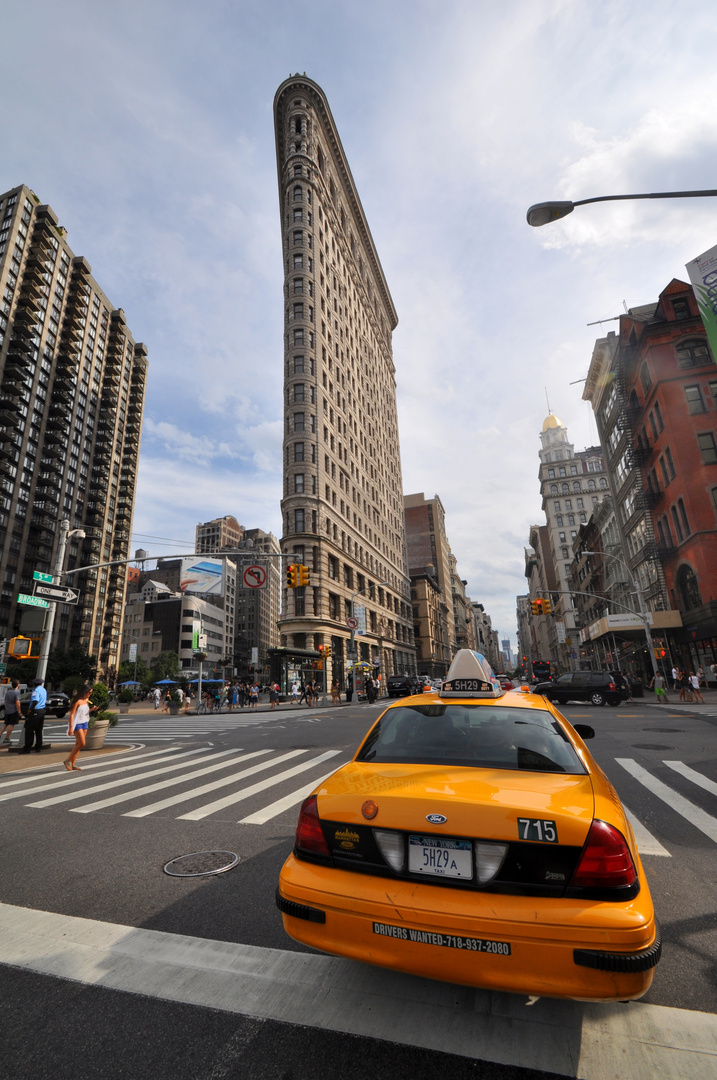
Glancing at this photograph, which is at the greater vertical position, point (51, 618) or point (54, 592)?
point (54, 592)

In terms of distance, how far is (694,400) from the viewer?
1358 inches

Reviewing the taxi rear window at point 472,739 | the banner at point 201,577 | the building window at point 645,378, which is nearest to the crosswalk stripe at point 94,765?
the taxi rear window at point 472,739

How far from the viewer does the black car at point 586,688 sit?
2673 cm

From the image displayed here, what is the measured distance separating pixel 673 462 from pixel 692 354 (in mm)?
7726

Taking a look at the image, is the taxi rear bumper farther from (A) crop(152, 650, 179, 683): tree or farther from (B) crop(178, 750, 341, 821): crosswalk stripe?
(A) crop(152, 650, 179, 683): tree

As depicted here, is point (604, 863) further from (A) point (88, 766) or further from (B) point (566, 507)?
(B) point (566, 507)

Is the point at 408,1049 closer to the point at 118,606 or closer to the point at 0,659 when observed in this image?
the point at 0,659

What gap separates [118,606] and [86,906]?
10013cm

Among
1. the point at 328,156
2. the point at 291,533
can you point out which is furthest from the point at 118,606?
the point at 328,156

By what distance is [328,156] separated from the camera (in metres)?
68.8

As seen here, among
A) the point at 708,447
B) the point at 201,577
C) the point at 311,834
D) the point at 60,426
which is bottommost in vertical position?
the point at 311,834

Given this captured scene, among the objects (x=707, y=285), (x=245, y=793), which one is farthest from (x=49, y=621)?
(x=707, y=285)

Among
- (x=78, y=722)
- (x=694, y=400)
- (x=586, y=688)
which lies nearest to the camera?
(x=78, y=722)

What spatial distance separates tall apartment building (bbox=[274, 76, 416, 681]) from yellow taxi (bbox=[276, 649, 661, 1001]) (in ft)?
132
